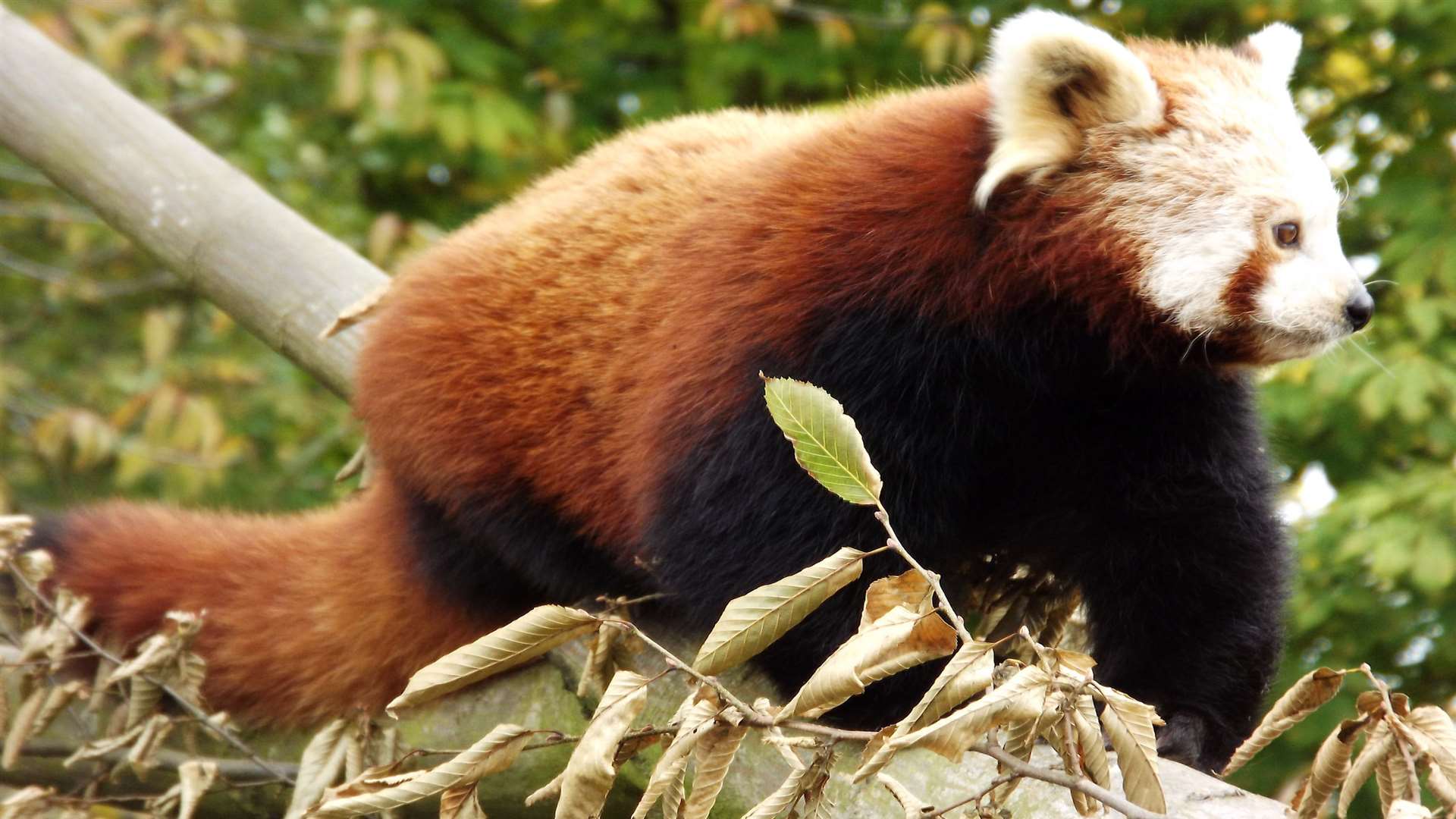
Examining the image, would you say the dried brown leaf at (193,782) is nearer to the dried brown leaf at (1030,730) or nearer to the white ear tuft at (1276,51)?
the dried brown leaf at (1030,730)

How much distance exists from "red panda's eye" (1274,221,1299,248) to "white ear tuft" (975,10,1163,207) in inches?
13.1

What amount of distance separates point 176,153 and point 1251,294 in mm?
2981

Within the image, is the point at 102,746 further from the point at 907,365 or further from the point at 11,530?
the point at 907,365

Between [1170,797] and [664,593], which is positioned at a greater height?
[1170,797]

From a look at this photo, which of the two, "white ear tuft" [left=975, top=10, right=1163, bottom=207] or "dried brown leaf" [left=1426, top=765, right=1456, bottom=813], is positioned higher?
"white ear tuft" [left=975, top=10, right=1163, bottom=207]

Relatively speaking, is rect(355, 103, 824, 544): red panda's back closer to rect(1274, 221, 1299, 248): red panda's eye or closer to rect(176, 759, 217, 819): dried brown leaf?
rect(176, 759, 217, 819): dried brown leaf

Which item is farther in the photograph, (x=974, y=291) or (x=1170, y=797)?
(x=974, y=291)

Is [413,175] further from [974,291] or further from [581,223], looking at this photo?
[974,291]

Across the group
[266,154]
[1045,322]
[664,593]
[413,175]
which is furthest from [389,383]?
[413,175]

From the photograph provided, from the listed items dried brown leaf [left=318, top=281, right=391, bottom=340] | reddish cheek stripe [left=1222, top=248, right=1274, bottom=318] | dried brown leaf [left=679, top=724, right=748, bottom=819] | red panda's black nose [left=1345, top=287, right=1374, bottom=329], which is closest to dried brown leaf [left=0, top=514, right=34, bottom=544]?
dried brown leaf [left=318, top=281, right=391, bottom=340]

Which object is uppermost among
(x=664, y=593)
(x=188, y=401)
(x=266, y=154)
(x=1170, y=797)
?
(x=1170, y=797)

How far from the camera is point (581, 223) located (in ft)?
11.6

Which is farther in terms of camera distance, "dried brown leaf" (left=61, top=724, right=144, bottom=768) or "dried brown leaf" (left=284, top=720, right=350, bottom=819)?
"dried brown leaf" (left=61, top=724, right=144, bottom=768)

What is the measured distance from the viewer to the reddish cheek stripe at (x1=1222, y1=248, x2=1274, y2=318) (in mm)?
2941
